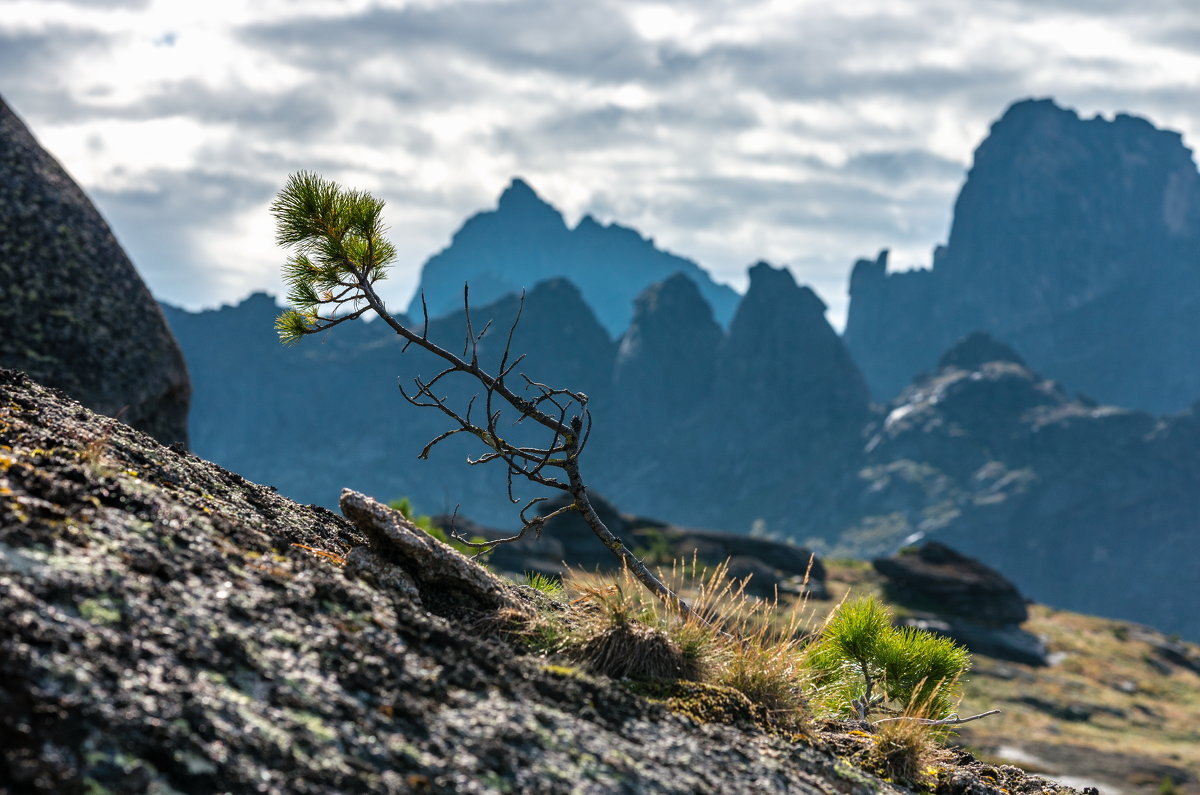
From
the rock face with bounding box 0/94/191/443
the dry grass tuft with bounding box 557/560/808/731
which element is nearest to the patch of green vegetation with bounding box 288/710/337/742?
the dry grass tuft with bounding box 557/560/808/731

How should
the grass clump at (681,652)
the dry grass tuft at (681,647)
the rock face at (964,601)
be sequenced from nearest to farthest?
the grass clump at (681,652)
the dry grass tuft at (681,647)
the rock face at (964,601)

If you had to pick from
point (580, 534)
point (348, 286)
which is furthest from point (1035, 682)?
point (348, 286)

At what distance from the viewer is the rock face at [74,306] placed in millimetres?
22719

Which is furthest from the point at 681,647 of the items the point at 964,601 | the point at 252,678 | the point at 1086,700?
the point at 964,601

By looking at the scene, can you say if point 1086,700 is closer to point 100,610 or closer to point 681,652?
point 681,652

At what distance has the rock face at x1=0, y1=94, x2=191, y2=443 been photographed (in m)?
22.7

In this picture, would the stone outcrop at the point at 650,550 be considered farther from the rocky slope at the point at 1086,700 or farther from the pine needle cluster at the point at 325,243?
the pine needle cluster at the point at 325,243

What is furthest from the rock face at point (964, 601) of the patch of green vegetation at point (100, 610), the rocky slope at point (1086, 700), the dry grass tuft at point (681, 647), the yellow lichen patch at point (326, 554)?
the patch of green vegetation at point (100, 610)

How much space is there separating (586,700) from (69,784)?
2941mm

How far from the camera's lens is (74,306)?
2388 centimetres

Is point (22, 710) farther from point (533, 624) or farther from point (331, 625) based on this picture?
point (533, 624)

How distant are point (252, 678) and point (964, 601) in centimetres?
10946

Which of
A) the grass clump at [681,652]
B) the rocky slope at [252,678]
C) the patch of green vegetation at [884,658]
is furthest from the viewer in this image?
the patch of green vegetation at [884,658]

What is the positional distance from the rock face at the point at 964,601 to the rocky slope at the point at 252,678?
9625 cm
